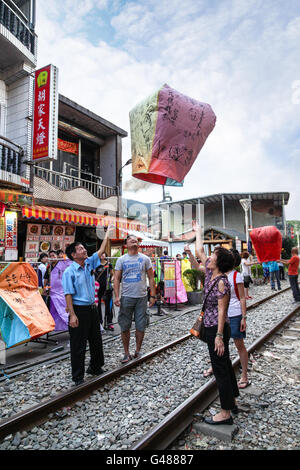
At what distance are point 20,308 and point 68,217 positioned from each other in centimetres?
625

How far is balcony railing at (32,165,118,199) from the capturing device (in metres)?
11.2

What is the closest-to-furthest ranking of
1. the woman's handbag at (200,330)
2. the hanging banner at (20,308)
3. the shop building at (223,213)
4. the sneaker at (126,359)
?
the woman's handbag at (200,330), the hanging banner at (20,308), the sneaker at (126,359), the shop building at (223,213)

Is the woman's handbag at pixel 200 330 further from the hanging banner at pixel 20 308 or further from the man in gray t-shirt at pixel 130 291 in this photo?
the hanging banner at pixel 20 308

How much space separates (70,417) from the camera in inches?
123

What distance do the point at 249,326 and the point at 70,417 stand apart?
209 inches

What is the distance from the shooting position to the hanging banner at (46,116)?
30.2 feet

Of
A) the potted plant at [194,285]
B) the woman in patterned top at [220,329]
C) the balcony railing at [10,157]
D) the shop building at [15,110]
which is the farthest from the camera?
the potted plant at [194,285]

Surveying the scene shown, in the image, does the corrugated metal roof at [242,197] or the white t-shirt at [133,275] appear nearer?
the white t-shirt at [133,275]

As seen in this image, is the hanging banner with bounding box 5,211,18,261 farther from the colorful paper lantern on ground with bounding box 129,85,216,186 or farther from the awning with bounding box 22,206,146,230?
the colorful paper lantern on ground with bounding box 129,85,216,186

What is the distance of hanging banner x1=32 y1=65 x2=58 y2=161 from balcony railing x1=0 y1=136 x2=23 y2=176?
60 cm

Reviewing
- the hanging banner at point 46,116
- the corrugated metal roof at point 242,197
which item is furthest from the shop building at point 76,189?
the corrugated metal roof at point 242,197

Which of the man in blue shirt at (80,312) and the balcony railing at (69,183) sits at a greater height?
the balcony railing at (69,183)

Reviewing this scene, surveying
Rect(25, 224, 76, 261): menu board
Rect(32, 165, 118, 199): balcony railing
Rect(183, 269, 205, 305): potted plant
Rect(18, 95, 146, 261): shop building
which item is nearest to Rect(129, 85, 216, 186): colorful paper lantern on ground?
Rect(18, 95, 146, 261): shop building

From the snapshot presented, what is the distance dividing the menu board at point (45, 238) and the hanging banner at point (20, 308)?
16.5 ft
